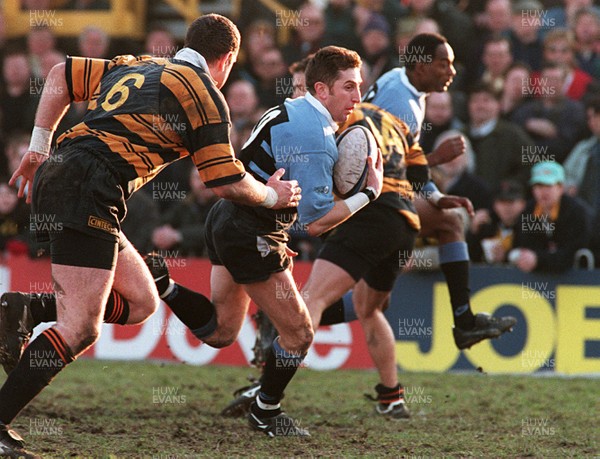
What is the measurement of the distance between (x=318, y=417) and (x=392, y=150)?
2.03m

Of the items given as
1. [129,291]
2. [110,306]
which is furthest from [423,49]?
[110,306]

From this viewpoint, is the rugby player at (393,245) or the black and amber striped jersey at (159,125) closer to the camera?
the black and amber striped jersey at (159,125)

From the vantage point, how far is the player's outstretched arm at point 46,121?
228 inches

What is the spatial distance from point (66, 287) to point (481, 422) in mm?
3329

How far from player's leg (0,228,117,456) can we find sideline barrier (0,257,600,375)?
4.37 meters

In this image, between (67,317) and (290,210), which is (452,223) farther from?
(67,317)

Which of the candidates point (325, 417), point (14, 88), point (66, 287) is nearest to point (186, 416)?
point (325, 417)

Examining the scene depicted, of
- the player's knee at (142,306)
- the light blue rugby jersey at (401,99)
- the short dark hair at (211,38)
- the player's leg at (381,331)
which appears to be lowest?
the player's leg at (381,331)

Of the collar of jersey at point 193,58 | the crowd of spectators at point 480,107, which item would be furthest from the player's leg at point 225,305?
the crowd of spectators at point 480,107

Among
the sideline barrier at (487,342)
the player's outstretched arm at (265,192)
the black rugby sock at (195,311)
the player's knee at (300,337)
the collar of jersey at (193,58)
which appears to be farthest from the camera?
the sideline barrier at (487,342)

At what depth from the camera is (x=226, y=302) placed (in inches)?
264

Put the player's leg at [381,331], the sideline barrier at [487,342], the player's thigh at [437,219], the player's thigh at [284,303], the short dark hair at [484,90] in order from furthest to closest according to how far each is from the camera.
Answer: the short dark hair at [484,90], the sideline barrier at [487,342], the player's thigh at [437,219], the player's leg at [381,331], the player's thigh at [284,303]

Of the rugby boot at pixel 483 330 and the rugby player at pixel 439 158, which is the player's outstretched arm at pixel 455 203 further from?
the rugby boot at pixel 483 330

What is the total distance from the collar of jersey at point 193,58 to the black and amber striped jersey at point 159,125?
45 millimetres
